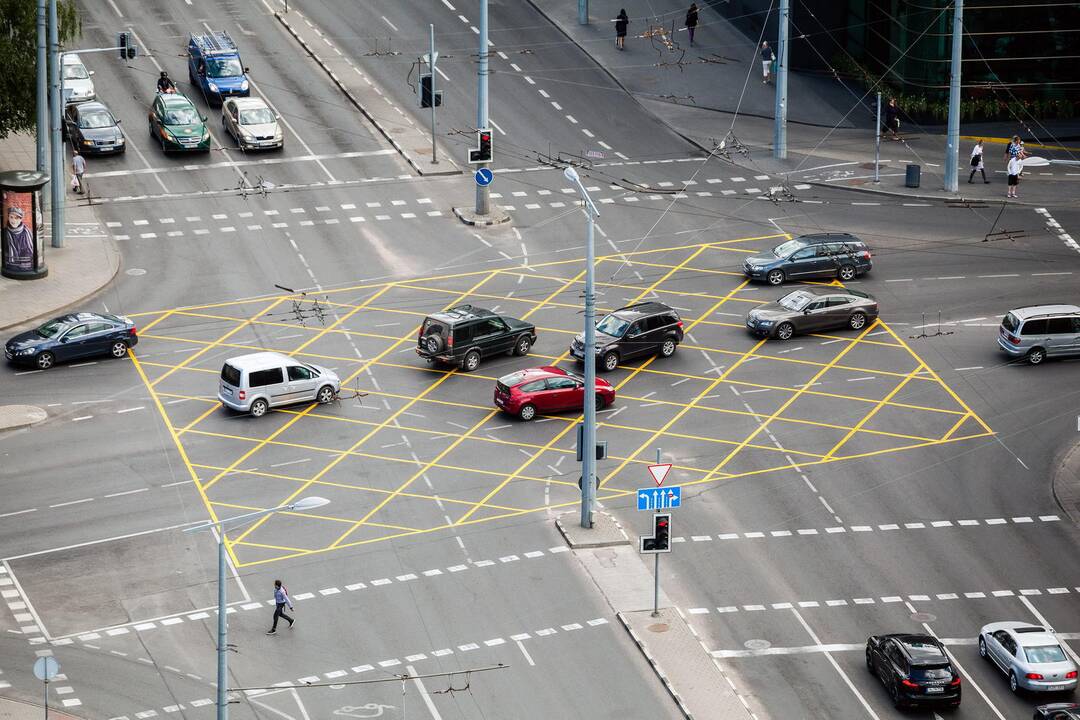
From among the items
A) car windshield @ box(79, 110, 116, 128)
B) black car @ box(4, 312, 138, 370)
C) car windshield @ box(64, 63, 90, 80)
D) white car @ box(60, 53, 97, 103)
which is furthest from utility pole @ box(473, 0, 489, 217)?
car windshield @ box(64, 63, 90, 80)

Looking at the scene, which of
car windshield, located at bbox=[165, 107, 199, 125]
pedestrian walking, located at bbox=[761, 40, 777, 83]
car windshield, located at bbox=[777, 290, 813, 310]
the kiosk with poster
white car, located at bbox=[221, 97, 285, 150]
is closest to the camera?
car windshield, located at bbox=[777, 290, 813, 310]

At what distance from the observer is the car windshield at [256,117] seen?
7519 centimetres

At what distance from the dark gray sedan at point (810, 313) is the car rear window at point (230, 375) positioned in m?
18.2

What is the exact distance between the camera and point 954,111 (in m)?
72.4

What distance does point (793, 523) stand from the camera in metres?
48.6

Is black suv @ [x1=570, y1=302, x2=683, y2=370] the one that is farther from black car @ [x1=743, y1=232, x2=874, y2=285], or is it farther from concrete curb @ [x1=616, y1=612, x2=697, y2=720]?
concrete curb @ [x1=616, y1=612, x2=697, y2=720]

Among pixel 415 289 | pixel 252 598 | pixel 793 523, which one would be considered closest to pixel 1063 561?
pixel 793 523

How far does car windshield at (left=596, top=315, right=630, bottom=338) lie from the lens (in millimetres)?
57594

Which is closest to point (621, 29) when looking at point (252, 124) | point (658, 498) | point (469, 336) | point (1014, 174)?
point (252, 124)

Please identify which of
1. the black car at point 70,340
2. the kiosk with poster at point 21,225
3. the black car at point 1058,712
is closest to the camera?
the black car at point 1058,712

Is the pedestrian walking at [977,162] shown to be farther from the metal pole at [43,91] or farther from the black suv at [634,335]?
the metal pole at [43,91]

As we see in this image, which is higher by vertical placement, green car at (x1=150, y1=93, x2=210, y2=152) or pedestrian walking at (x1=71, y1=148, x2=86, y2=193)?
green car at (x1=150, y1=93, x2=210, y2=152)

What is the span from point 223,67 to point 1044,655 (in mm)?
50853

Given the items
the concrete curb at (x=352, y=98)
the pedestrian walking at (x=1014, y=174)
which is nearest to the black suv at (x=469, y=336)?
the concrete curb at (x=352, y=98)
